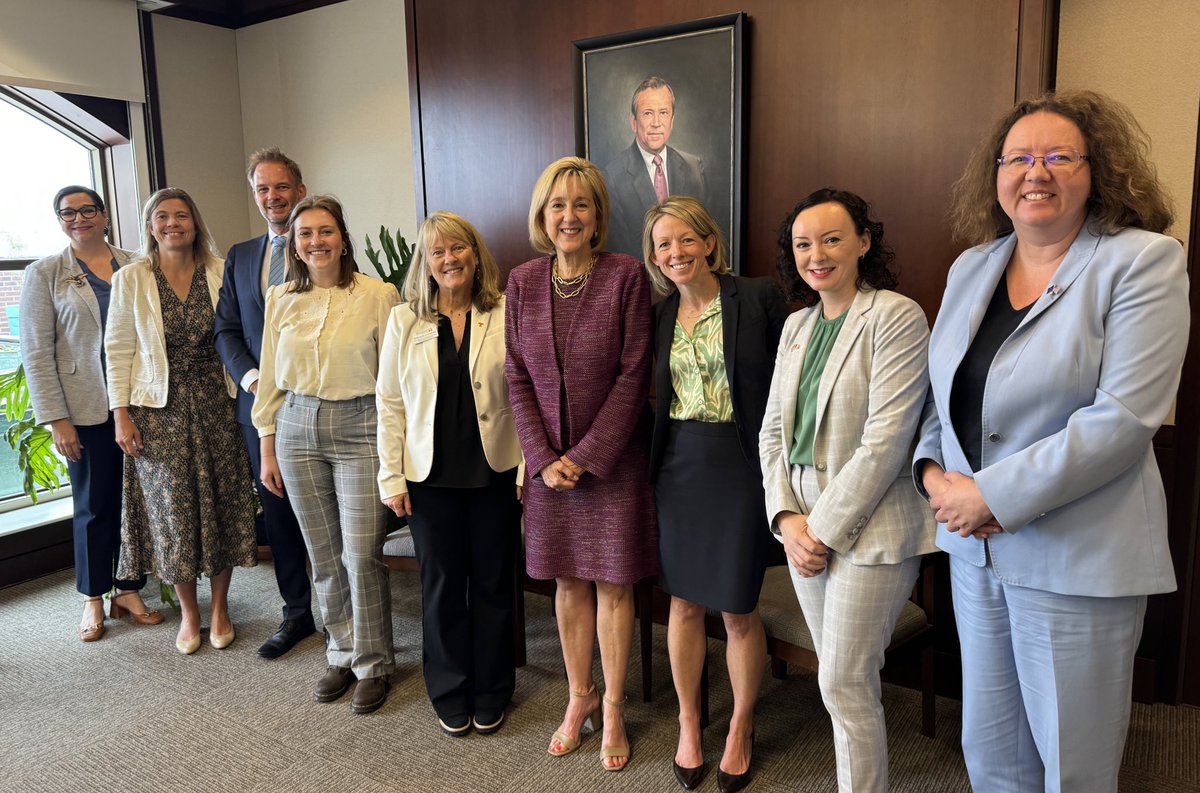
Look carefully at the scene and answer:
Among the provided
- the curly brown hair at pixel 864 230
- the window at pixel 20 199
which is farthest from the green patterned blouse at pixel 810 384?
the window at pixel 20 199

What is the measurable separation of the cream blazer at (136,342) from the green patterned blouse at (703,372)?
78.9 inches

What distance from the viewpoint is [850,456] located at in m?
1.94

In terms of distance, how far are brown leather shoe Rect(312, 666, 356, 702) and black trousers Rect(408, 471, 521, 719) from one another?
1.35 ft

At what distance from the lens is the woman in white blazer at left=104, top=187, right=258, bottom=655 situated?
3148 mm

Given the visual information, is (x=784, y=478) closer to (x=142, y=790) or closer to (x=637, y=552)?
(x=637, y=552)

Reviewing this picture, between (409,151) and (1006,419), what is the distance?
3.57 m

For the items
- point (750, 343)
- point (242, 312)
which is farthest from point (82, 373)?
point (750, 343)

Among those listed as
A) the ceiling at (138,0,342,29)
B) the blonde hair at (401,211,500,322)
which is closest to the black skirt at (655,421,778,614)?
the blonde hair at (401,211,500,322)

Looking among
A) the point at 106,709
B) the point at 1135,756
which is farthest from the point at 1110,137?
the point at 106,709

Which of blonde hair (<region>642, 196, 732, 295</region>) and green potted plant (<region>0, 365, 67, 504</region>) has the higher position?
blonde hair (<region>642, 196, 732, 295</region>)

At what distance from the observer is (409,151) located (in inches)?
175

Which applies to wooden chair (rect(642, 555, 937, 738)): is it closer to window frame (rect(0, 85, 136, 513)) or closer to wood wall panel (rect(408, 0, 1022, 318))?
wood wall panel (rect(408, 0, 1022, 318))

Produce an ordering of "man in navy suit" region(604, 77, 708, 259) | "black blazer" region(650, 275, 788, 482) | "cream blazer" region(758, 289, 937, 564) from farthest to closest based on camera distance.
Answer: "man in navy suit" region(604, 77, 708, 259) → "black blazer" region(650, 275, 788, 482) → "cream blazer" region(758, 289, 937, 564)

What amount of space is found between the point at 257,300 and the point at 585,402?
4.65 ft
